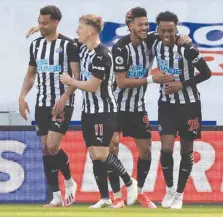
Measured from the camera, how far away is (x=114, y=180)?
1373cm

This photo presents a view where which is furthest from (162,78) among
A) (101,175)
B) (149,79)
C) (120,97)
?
(101,175)

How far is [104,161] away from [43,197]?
2828mm

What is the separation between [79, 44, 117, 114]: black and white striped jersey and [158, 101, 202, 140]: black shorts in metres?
0.69

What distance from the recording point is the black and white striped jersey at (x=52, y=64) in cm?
1360

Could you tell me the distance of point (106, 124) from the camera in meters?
13.0

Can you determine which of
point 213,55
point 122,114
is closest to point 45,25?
point 122,114

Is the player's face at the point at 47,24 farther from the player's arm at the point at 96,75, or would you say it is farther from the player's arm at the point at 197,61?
the player's arm at the point at 197,61

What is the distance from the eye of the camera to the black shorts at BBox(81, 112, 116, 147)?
13.0m

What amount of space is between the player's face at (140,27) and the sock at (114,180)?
1480 mm

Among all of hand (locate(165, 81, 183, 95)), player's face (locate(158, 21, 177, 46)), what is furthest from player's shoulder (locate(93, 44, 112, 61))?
hand (locate(165, 81, 183, 95))

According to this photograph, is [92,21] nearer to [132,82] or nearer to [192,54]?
[132,82]

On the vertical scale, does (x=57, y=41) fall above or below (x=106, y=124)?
above

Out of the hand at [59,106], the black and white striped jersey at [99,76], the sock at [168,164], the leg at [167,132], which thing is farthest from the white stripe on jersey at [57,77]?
the sock at [168,164]

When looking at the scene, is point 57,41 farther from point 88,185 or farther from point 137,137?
point 88,185
